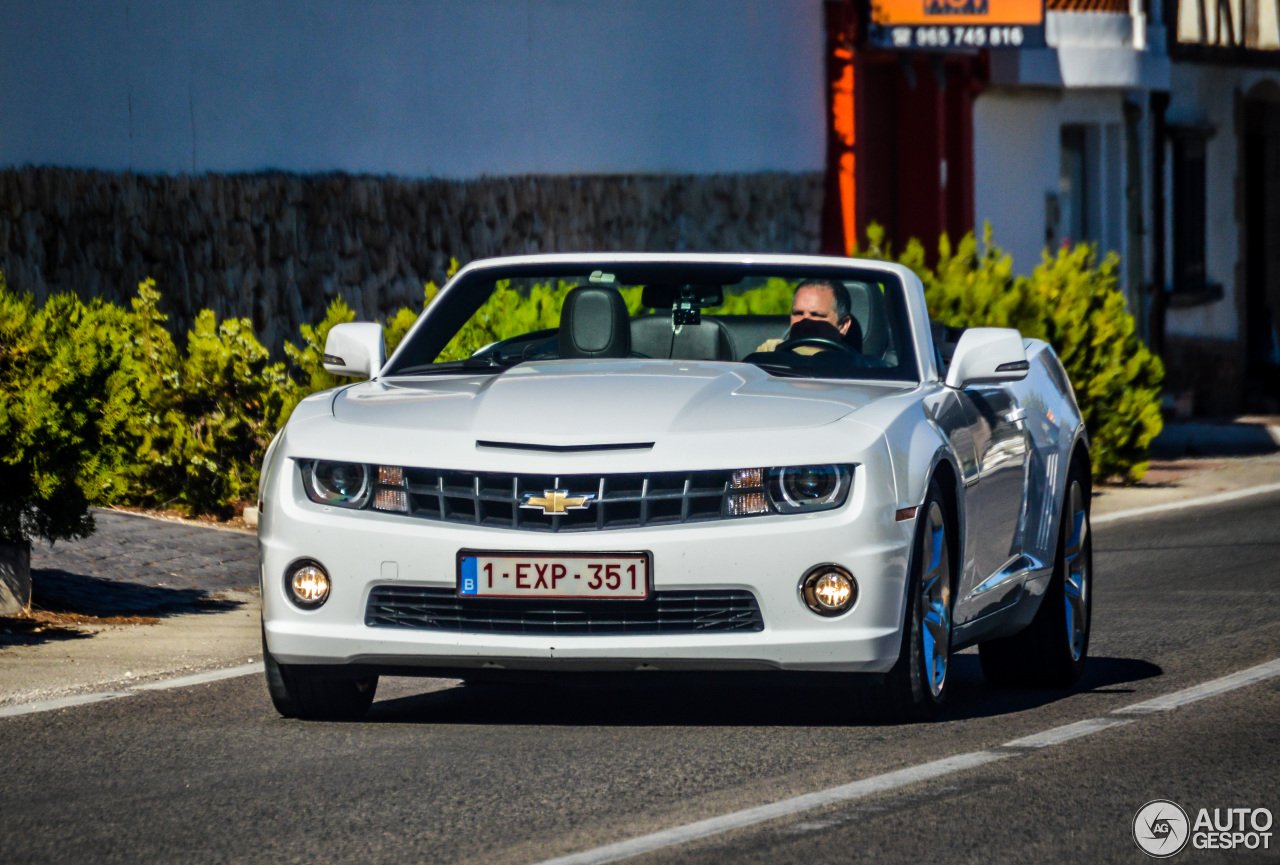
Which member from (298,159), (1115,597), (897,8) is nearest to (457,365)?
(1115,597)

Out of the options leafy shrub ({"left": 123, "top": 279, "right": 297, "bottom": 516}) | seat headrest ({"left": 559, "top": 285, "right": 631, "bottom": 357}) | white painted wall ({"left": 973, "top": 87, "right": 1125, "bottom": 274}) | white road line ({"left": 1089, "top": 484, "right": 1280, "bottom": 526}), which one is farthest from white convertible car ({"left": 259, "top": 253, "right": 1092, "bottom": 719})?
white painted wall ({"left": 973, "top": 87, "right": 1125, "bottom": 274})

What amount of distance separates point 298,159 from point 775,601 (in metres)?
10.8

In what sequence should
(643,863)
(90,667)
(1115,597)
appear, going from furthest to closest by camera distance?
(1115,597) < (90,667) < (643,863)

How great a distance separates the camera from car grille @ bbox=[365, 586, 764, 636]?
21.7ft

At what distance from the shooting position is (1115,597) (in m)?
11.2

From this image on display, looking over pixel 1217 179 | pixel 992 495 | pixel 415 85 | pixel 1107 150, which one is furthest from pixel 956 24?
pixel 992 495

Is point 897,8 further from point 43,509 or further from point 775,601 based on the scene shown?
point 775,601

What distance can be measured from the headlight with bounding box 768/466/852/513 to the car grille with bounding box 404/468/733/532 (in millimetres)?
145

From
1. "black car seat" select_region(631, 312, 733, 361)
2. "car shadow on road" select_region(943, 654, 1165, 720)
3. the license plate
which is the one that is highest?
"black car seat" select_region(631, 312, 733, 361)

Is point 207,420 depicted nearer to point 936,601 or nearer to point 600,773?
point 936,601

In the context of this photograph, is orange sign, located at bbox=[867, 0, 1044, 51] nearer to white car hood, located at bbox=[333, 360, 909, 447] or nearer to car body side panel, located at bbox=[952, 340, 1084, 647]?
car body side panel, located at bbox=[952, 340, 1084, 647]

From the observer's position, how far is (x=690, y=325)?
809cm

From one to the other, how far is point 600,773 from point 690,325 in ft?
6.96

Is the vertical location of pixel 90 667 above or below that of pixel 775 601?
below
